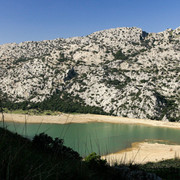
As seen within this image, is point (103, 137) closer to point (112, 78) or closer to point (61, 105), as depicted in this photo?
point (61, 105)

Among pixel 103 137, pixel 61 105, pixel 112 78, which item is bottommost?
pixel 103 137

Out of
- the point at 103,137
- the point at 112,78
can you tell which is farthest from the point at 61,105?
the point at 103,137

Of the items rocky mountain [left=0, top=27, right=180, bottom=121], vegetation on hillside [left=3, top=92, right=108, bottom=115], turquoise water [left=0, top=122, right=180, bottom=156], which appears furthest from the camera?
vegetation on hillside [left=3, top=92, right=108, bottom=115]

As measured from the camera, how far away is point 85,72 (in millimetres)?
168500

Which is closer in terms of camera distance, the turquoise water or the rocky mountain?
the turquoise water

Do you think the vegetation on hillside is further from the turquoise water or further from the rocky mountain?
the turquoise water

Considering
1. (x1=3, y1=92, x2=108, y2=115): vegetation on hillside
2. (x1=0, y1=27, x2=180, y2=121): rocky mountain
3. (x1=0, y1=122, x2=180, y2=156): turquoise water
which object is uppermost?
(x1=0, y1=27, x2=180, y2=121): rocky mountain

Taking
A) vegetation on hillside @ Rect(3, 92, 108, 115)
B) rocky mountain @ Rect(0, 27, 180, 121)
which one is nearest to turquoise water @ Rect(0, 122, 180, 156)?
rocky mountain @ Rect(0, 27, 180, 121)

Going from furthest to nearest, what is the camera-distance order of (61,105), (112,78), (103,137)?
(112,78)
(61,105)
(103,137)

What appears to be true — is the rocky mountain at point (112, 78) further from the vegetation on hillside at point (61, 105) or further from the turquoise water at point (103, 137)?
the turquoise water at point (103, 137)

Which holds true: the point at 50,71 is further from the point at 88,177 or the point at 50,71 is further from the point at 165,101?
the point at 88,177

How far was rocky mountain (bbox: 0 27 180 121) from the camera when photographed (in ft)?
389

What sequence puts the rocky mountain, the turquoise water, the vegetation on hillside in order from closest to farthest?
the turquoise water, the rocky mountain, the vegetation on hillside

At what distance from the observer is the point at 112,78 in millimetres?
153250
